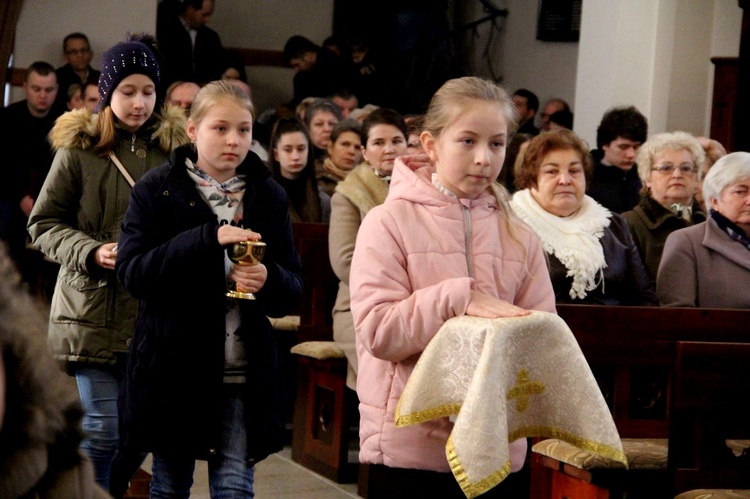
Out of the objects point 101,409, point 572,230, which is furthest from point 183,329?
point 572,230

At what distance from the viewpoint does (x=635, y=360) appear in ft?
13.4

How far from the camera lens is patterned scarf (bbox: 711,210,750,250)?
15.0 ft

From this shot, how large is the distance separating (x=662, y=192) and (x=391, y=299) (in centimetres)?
306

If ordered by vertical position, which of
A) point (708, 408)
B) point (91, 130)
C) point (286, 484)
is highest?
point (91, 130)

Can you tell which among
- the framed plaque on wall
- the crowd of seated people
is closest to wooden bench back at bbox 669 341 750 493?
the crowd of seated people

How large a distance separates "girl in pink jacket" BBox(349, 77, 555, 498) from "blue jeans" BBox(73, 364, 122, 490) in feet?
3.05

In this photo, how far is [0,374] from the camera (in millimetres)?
1057

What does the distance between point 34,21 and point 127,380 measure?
793 cm

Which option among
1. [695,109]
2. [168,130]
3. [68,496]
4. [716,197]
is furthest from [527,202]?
[695,109]

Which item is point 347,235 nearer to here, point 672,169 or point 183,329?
point 672,169

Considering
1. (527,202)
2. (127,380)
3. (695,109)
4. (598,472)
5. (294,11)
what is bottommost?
(598,472)

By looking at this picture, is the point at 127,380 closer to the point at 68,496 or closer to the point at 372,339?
the point at 372,339

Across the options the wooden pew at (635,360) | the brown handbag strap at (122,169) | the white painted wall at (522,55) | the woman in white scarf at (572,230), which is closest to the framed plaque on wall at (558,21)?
the white painted wall at (522,55)

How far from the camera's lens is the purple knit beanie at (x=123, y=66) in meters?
3.56
